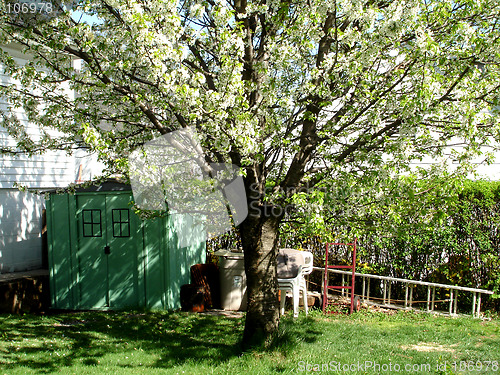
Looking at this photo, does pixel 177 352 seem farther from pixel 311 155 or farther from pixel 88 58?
pixel 88 58

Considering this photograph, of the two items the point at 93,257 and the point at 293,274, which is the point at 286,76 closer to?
the point at 293,274

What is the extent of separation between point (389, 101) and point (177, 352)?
387 centimetres

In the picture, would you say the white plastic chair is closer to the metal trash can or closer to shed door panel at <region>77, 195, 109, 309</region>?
the metal trash can

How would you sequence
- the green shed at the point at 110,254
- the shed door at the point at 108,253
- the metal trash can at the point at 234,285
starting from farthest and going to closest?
the metal trash can at the point at 234,285
the shed door at the point at 108,253
the green shed at the point at 110,254

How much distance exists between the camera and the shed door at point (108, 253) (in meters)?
8.27

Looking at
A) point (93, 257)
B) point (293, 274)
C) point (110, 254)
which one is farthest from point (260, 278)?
point (93, 257)

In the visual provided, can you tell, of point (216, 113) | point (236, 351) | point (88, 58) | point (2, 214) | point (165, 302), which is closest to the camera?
point (216, 113)

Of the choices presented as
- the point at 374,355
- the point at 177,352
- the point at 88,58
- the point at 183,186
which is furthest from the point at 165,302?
the point at 88,58

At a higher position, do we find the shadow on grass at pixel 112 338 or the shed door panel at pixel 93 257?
the shed door panel at pixel 93 257

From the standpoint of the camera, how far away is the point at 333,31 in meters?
4.76

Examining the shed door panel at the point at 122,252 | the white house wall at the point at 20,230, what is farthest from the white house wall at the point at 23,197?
the shed door panel at the point at 122,252

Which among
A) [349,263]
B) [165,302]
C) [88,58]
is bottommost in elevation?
[165,302]

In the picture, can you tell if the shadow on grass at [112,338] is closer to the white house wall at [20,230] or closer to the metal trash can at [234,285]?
the metal trash can at [234,285]

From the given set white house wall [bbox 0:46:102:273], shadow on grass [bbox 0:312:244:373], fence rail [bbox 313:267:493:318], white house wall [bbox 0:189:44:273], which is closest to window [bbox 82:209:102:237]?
shadow on grass [bbox 0:312:244:373]
